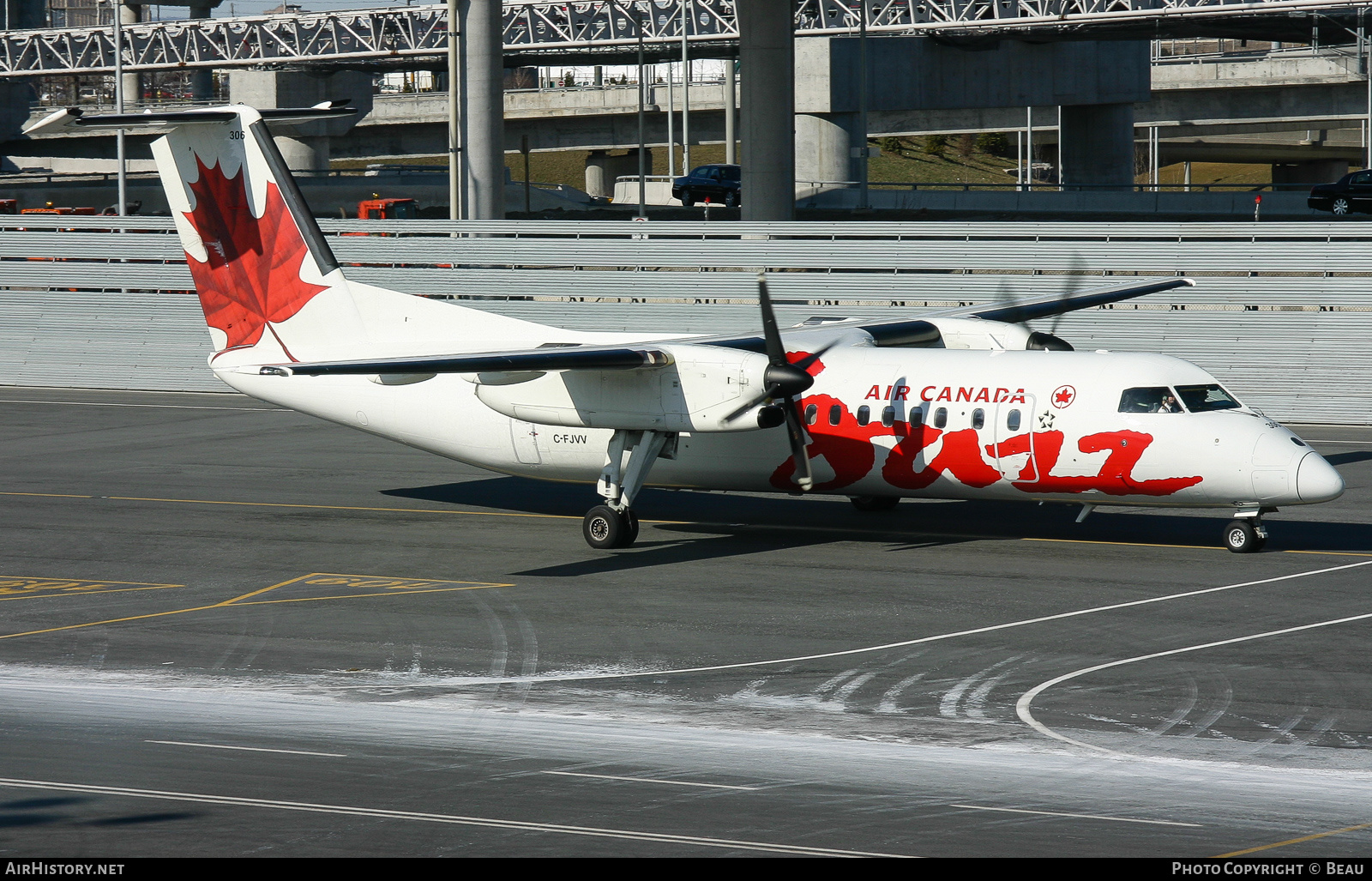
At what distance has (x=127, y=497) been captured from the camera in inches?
977

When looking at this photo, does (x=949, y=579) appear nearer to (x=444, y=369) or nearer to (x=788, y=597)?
(x=788, y=597)

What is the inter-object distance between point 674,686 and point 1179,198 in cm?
5293

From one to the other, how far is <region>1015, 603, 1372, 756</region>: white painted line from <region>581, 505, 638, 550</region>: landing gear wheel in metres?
7.78

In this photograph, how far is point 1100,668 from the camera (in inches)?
579

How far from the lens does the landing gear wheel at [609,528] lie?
2070 cm

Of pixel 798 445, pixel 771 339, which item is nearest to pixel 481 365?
pixel 771 339

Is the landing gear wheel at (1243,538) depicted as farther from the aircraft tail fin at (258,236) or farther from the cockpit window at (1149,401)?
the aircraft tail fin at (258,236)

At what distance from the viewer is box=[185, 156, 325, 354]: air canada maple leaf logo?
2358 centimetres

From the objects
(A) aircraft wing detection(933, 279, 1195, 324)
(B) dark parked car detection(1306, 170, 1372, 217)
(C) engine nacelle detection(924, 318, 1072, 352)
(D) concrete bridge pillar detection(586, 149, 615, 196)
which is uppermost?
(D) concrete bridge pillar detection(586, 149, 615, 196)

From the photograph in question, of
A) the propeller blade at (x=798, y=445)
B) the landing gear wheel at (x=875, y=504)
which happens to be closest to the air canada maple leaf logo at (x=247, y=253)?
the propeller blade at (x=798, y=445)

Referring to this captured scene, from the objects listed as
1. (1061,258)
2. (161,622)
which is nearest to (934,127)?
(1061,258)

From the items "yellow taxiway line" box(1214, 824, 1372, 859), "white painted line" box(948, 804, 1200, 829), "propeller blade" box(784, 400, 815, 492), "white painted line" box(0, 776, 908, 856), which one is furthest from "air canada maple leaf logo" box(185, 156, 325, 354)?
"yellow taxiway line" box(1214, 824, 1372, 859)

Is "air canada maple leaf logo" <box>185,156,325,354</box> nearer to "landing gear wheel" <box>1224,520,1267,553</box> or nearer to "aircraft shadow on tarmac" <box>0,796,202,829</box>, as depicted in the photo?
"aircraft shadow on tarmac" <box>0,796,202,829</box>

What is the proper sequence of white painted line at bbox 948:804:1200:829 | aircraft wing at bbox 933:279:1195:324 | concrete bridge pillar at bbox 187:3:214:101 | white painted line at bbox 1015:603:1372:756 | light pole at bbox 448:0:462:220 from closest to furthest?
1. white painted line at bbox 948:804:1200:829
2. white painted line at bbox 1015:603:1372:756
3. aircraft wing at bbox 933:279:1195:324
4. light pole at bbox 448:0:462:220
5. concrete bridge pillar at bbox 187:3:214:101
